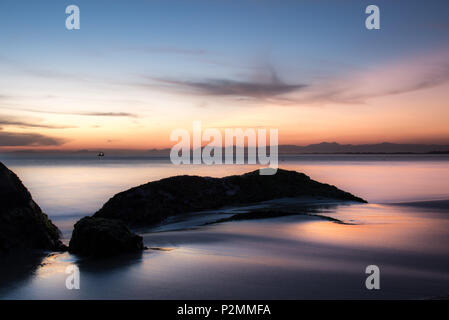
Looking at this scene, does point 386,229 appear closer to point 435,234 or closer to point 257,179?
point 435,234

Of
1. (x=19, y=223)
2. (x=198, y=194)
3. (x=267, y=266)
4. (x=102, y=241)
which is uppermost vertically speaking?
(x=198, y=194)

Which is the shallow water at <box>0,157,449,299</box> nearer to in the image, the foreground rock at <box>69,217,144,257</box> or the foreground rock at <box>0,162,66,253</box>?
the foreground rock at <box>69,217,144,257</box>

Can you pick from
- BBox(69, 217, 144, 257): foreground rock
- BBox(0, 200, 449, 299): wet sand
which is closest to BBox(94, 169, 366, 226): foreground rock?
BBox(0, 200, 449, 299): wet sand

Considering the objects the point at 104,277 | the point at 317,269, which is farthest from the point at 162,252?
the point at 317,269

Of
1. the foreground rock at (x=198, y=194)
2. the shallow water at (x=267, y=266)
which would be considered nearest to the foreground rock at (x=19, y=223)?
the shallow water at (x=267, y=266)

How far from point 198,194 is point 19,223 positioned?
18.1 feet

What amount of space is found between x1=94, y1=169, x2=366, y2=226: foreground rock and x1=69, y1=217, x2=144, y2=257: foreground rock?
12.6 ft

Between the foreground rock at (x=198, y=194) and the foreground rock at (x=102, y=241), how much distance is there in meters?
3.84

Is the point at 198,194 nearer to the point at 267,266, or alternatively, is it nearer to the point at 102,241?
the point at 102,241

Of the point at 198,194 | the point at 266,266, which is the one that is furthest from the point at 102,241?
the point at 198,194

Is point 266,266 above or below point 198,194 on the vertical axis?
below

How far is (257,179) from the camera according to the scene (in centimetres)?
1190

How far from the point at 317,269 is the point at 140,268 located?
2091 mm

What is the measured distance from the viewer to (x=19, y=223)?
5664 millimetres
